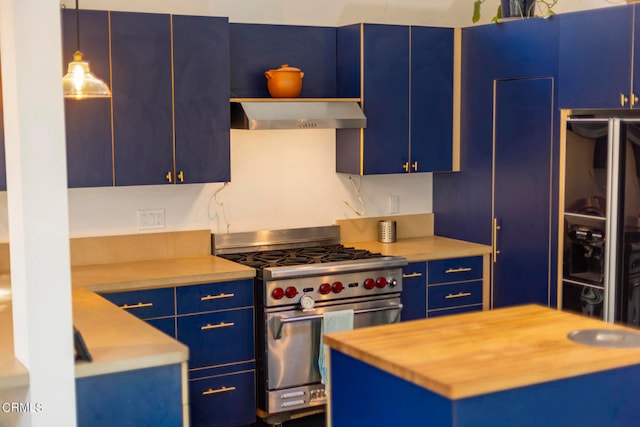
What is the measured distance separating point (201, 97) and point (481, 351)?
239 cm

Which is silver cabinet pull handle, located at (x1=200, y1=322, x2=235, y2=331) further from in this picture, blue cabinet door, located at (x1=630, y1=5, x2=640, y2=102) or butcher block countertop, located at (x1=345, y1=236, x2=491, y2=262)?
blue cabinet door, located at (x1=630, y1=5, x2=640, y2=102)

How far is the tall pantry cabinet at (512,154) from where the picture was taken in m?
5.21

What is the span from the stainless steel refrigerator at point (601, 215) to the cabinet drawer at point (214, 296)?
1724 millimetres

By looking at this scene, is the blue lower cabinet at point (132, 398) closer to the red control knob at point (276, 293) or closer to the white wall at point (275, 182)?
the red control knob at point (276, 293)

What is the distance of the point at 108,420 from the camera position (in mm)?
3211

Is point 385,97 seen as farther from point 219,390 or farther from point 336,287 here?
point 219,390

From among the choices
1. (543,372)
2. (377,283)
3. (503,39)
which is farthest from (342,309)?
(543,372)

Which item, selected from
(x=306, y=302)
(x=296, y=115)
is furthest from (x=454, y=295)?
(x=296, y=115)

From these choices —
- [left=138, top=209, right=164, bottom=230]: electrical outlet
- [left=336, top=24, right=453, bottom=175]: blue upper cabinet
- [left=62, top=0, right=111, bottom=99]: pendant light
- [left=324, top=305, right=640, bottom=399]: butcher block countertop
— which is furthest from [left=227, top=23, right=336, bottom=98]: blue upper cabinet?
[left=324, top=305, right=640, bottom=399]: butcher block countertop

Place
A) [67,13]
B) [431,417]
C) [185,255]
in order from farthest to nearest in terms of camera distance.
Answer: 1. [185,255]
2. [67,13]
3. [431,417]

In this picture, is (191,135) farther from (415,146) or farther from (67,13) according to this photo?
(415,146)

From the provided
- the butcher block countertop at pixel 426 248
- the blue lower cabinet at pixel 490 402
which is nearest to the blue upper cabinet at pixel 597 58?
the butcher block countertop at pixel 426 248

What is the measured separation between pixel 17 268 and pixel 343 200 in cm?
296

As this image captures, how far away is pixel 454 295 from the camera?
5633 mm
